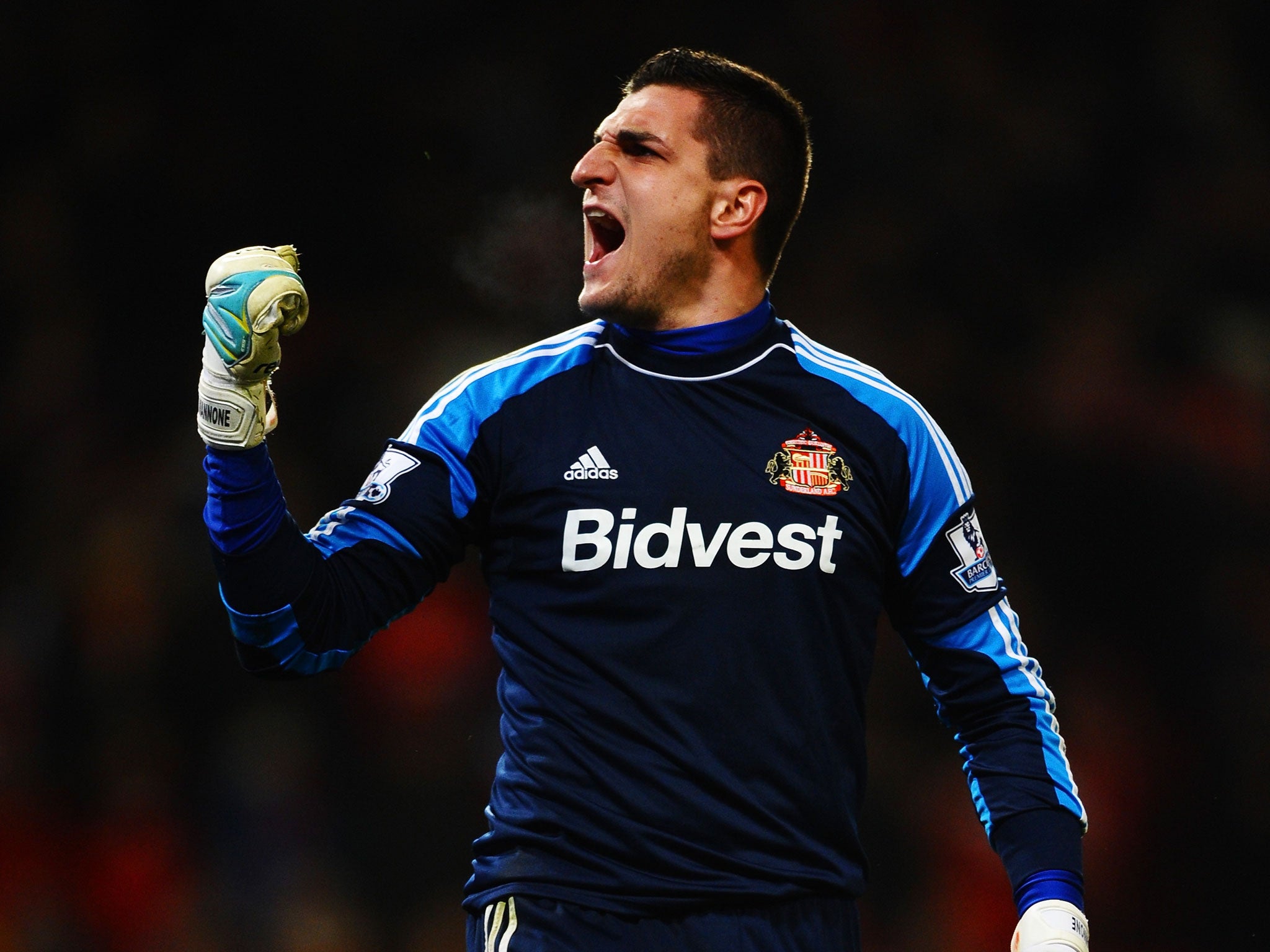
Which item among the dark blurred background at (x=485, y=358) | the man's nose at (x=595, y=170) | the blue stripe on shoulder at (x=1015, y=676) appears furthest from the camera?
the dark blurred background at (x=485, y=358)

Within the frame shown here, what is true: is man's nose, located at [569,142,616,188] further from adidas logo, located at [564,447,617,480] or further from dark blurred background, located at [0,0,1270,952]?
dark blurred background, located at [0,0,1270,952]

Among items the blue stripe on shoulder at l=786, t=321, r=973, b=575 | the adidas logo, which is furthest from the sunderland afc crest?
the adidas logo

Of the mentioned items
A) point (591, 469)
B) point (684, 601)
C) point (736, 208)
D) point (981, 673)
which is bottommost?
point (981, 673)

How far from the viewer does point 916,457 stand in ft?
6.46

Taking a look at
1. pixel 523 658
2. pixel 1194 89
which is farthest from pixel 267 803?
pixel 1194 89

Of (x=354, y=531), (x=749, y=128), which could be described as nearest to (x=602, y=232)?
(x=749, y=128)

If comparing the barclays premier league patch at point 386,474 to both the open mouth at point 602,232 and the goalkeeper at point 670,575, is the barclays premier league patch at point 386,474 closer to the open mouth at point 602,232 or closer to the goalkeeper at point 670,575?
the goalkeeper at point 670,575

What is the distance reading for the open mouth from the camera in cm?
209

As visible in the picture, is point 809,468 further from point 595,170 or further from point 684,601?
point 595,170

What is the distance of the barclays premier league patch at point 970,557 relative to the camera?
197cm

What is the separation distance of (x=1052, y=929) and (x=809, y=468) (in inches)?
26.4

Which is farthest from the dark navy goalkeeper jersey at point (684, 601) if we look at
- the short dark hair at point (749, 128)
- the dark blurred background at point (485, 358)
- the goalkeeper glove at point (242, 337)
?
the dark blurred background at point (485, 358)

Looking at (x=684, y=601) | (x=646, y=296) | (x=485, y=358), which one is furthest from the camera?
(x=485, y=358)

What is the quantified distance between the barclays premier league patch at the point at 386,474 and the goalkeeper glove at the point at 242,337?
23 centimetres
